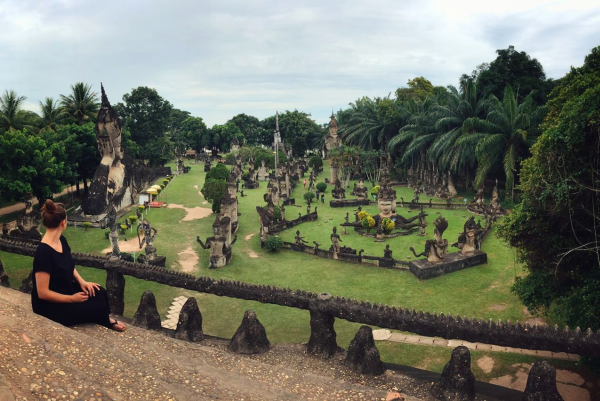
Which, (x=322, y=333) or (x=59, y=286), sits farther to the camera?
(x=322, y=333)

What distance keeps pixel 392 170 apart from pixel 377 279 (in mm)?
41622

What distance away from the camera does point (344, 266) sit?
88.4ft

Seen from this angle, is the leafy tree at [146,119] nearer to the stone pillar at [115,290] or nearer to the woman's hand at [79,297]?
the stone pillar at [115,290]

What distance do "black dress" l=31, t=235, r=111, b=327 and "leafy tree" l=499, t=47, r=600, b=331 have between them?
1235 cm

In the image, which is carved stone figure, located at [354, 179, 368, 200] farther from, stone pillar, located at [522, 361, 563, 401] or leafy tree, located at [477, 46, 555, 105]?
stone pillar, located at [522, 361, 563, 401]

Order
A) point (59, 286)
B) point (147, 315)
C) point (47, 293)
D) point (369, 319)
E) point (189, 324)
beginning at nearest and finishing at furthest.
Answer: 1. point (47, 293)
2. point (59, 286)
3. point (369, 319)
4. point (189, 324)
5. point (147, 315)

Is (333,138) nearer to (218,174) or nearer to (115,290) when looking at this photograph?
(218,174)

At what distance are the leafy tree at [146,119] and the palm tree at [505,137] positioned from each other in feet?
147

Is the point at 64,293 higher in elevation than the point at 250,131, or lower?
lower

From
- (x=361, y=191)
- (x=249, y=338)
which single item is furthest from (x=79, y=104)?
(x=249, y=338)

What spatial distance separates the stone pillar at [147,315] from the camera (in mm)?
14805

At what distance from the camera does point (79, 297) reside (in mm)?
9391

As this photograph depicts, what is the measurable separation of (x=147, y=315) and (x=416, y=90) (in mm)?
74346

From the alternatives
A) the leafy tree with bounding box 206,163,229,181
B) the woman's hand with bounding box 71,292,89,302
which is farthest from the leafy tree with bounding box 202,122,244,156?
the woman's hand with bounding box 71,292,89,302
